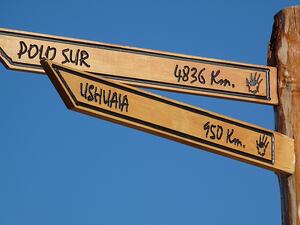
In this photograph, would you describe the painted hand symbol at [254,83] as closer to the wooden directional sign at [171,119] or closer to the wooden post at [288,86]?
the wooden post at [288,86]

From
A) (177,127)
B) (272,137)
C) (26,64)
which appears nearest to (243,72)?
(272,137)

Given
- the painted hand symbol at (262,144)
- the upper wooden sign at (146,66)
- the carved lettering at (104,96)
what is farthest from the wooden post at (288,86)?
the carved lettering at (104,96)

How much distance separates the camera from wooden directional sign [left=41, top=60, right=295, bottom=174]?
3078 mm

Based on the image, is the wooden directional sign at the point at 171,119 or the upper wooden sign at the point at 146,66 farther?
the upper wooden sign at the point at 146,66

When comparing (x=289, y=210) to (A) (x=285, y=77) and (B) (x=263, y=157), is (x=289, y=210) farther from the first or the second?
(A) (x=285, y=77)

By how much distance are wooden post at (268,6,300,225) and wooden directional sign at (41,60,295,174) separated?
0.08m

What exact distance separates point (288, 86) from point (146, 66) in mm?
830

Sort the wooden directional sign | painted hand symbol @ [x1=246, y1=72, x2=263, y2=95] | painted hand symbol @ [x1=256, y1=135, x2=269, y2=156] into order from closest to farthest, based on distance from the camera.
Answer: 1. the wooden directional sign
2. painted hand symbol @ [x1=256, y1=135, x2=269, y2=156]
3. painted hand symbol @ [x1=246, y1=72, x2=263, y2=95]

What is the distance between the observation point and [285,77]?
403cm

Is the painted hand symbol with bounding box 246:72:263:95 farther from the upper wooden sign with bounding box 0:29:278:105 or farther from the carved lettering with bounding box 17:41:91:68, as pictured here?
the carved lettering with bounding box 17:41:91:68

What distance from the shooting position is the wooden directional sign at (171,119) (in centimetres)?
308

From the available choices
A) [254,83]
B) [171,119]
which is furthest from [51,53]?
[254,83]

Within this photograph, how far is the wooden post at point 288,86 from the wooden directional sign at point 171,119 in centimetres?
8

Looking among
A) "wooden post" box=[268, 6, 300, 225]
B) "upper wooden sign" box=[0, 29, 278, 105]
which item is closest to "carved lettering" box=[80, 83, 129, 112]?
"upper wooden sign" box=[0, 29, 278, 105]
